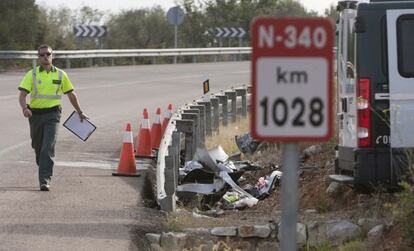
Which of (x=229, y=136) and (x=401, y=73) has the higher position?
(x=401, y=73)

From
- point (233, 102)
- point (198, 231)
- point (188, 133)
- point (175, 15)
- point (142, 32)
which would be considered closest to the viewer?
point (198, 231)

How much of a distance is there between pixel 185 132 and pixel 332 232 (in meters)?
5.42

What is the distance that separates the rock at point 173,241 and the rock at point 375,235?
5.54 feet

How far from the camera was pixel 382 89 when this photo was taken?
837cm

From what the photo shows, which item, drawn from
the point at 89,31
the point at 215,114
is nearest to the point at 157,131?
the point at 215,114

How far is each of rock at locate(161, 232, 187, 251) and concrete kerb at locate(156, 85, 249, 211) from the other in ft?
3.67

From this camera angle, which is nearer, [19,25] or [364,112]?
[364,112]

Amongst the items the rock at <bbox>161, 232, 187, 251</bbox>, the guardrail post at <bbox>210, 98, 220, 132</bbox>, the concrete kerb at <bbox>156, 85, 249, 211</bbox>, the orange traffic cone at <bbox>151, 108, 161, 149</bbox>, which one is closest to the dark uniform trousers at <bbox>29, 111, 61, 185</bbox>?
the concrete kerb at <bbox>156, 85, 249, 211</bbox>

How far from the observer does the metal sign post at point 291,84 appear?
411 centimetres

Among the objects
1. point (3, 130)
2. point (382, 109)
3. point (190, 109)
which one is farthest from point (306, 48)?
point (3, 130)

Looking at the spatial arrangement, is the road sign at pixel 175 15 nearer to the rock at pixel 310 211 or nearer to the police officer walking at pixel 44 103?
the police officer walking at pixel 44 103

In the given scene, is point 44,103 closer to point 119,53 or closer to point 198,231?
point 198,231

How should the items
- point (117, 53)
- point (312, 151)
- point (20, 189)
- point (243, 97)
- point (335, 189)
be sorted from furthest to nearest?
point (117, 53) → point (243, 97) → point (312, 151) → point (20, 189) → point (335, 189)

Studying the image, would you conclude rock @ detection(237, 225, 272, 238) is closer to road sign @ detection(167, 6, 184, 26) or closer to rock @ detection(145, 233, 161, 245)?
rock @ detection(145, 233, 161, 245)
